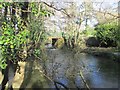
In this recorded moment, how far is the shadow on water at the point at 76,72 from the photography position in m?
7.34

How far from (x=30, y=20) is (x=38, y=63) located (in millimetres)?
1844

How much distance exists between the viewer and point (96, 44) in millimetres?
17578

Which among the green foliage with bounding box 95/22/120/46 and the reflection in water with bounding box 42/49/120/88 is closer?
the reflection in water with bounding box 42/49/120/88

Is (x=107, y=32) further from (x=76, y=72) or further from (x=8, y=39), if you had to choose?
(x=8, y=39)

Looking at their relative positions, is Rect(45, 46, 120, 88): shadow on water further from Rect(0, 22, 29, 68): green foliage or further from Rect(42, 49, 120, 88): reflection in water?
Rect(0, 22, 29, 68): green foliage

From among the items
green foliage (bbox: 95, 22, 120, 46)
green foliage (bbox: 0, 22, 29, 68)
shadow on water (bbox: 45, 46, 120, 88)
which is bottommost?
shadow on water (bbox: 45, 46, 120, 88)

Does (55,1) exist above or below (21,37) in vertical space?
above

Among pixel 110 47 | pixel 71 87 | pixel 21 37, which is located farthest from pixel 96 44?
pixel 21 37

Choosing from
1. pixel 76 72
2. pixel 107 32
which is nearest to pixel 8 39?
pixel 76 72

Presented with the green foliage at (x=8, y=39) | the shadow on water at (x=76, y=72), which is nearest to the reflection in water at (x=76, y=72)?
the shadow on water at (x=76, y=72)

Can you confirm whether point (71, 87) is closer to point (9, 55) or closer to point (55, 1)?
point (55, 1)

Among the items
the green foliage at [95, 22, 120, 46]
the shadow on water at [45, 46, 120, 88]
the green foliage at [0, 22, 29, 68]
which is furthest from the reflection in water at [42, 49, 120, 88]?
the green foliage at [0, 22, 29, 68]

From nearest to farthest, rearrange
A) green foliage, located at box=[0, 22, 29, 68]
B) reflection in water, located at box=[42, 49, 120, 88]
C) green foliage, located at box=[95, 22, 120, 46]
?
green foliage, located at box=[0, 22, 29, 68] → reflection in water, located at box=[42, 49, 120, 88] → green foliage, located at box=[95, 22, 120, 46]

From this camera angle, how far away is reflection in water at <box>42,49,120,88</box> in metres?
7.34
